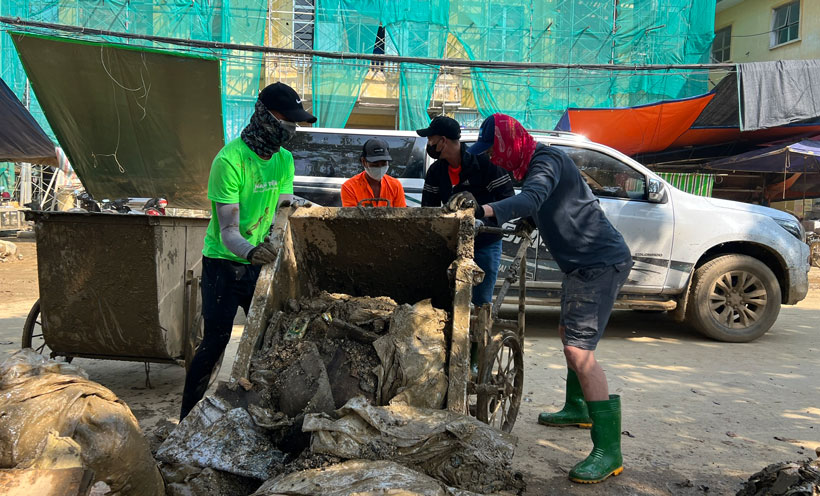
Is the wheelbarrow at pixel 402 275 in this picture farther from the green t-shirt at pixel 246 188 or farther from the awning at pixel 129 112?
the awning at pixel 129 112

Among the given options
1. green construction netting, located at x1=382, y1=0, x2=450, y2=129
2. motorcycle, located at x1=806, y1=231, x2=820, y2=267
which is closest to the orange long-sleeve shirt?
green construction netting, located at x1=382, y1=0, x2=450, y2=129

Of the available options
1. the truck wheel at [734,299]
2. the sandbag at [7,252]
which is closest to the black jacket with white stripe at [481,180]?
the truck wheel at [734,299]

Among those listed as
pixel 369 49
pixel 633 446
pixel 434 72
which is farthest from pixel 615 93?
pixel 633 446

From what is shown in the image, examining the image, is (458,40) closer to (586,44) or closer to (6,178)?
(586,44)

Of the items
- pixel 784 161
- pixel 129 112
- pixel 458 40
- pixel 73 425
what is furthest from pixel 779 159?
pixel 73 425

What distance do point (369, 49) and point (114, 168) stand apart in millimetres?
7578

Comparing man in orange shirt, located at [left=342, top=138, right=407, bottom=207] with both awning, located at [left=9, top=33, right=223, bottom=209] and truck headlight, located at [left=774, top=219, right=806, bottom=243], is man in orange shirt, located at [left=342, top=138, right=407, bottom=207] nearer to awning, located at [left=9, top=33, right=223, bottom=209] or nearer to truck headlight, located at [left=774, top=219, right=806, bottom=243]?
awning, located at [left=9, top=33, right=223, bottom=209]

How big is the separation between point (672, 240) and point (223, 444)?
17.6 feet

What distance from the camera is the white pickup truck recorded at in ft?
20.4

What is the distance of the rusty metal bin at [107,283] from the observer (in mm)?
3713

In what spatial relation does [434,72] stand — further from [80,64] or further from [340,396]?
[340,396]

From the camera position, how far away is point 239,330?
6734 mm

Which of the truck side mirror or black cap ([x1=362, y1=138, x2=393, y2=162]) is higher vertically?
black cap ([x1=362, y1=138, x2=393, y2=162])

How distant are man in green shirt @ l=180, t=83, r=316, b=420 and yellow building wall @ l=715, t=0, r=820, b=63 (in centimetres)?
1854
